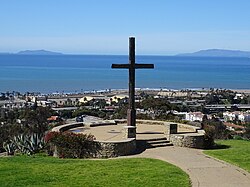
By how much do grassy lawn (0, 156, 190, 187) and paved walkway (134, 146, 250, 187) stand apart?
1.26 ft

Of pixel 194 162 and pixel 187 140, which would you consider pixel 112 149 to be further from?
pixel 187 140

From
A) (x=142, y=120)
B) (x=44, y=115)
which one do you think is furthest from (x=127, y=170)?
(x=44, y=115)

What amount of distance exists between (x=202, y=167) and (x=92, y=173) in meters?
3.00

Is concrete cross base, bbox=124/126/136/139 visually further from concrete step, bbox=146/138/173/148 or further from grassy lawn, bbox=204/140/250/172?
grassy lawn, bbox=204/140/250/172

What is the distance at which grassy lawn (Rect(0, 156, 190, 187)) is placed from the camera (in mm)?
10414

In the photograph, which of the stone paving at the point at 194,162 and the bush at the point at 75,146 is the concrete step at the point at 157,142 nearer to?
the stone paving at the point at 194,162

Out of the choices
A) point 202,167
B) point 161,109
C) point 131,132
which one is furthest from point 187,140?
point 161,109

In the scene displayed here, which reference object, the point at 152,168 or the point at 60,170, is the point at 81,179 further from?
the point at 152,168

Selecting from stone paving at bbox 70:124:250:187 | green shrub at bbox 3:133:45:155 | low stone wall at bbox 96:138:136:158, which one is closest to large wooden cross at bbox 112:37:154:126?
→ stone paving at bbox 70:124:250:187

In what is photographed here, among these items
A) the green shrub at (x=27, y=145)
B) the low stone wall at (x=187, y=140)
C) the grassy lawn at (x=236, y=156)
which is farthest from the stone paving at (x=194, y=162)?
the green shrub at (x=27, y=145)

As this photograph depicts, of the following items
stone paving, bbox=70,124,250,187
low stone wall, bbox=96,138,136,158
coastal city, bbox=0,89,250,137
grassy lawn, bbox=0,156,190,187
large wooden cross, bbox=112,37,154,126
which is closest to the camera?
grassy lawn, bbox=0,156,190,187

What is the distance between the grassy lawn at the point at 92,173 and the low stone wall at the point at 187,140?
3347 mm

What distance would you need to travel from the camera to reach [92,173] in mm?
11359

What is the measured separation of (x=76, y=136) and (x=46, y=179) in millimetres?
4241
